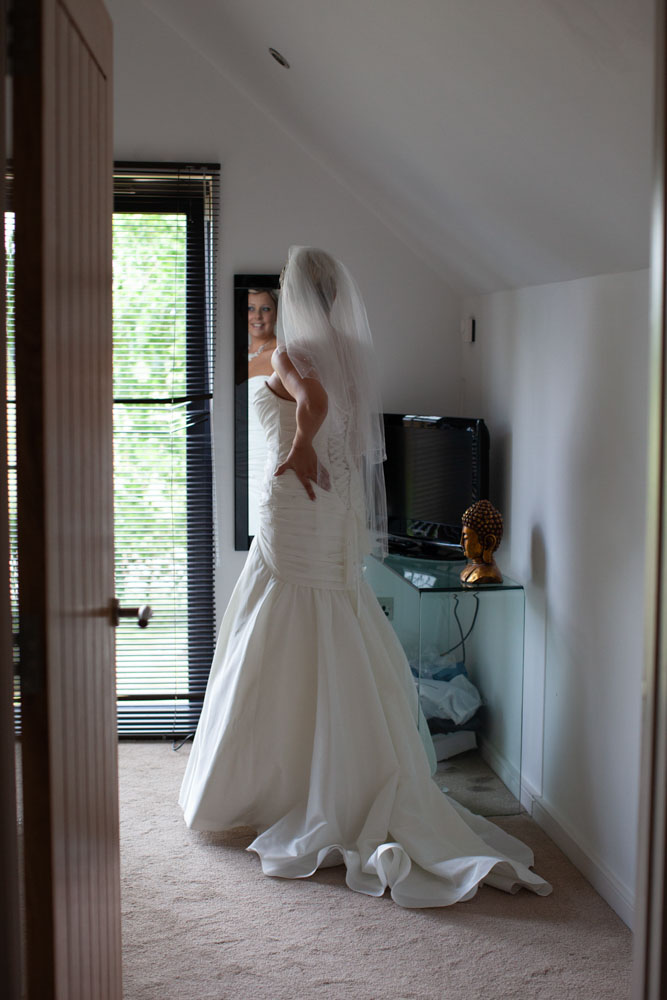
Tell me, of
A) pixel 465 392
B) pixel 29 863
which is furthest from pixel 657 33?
pixel 465 392

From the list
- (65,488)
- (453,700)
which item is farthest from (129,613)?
(453,700)

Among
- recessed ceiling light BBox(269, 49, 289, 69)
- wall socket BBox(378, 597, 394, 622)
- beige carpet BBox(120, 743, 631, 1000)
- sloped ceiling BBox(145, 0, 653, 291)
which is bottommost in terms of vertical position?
beige carpet BBox(120, 743, 631, 1000)

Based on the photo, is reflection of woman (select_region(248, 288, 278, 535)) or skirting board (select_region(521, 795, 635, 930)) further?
reflection of woman (select_region(248, 288, 278, 535))

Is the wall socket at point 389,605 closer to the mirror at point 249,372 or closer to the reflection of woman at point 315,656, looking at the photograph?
the reflection of woman at point 315,656

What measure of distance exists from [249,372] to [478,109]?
2.07 metres

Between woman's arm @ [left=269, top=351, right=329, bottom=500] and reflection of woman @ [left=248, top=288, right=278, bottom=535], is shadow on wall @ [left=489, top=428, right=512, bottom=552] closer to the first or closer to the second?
woman's arm @ [left=269, top=351, right=329, bottom=500]

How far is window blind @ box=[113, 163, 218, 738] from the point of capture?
13.6 feet

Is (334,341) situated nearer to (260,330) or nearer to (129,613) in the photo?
(260,330)

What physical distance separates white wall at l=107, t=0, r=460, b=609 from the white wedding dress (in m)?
1.07

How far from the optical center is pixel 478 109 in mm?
2295

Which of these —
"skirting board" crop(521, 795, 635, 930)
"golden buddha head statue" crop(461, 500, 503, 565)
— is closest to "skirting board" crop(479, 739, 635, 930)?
"skirting board" crop(521, 795, 635, 930)

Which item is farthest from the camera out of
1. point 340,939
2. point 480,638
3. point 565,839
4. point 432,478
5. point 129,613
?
point 432,478

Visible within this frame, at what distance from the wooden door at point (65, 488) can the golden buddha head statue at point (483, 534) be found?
1802 millimetres

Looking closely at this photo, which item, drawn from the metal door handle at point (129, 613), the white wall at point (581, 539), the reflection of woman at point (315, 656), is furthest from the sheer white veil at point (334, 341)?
the metal door handle at point (129, 613)
